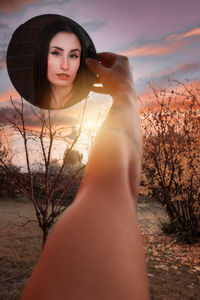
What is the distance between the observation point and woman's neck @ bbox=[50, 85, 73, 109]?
3.41 ft

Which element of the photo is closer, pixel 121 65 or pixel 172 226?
pixel 121 65

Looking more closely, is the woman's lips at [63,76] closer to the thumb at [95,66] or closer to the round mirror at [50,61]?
the round mirror at [50,61]

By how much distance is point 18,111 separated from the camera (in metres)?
3.98

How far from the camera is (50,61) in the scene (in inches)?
40.6

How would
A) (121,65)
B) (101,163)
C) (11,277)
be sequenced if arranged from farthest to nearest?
(11,277) → (121,65) → (101,163)

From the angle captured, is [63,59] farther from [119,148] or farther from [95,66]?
[119,148]

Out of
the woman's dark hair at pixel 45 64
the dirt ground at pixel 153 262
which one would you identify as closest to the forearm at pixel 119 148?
the woman's dark hair at pixel 45 64

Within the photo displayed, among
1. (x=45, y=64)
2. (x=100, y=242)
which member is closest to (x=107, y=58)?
(x=45, y=64)

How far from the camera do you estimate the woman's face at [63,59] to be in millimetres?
995

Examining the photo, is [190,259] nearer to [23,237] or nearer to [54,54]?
[23,237]

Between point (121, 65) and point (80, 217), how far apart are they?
0.46 m

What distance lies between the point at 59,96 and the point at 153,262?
5022 millimetres

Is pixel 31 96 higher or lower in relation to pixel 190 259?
higher

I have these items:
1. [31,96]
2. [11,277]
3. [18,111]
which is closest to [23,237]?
[11,277]
